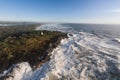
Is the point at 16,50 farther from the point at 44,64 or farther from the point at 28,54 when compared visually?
the point at 44,64

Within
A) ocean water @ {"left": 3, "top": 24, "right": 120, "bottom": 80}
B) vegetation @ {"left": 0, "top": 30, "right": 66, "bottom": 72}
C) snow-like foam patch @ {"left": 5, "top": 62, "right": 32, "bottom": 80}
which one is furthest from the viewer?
vegetation @ {"left": 0, "top": 30, "right": 66, "bottom": 72}

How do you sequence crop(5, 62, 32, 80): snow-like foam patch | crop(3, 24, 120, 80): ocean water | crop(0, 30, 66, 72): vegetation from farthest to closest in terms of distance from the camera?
crop(0, 30, 66, 72): vegetation → crop(5, 62, 32, 80): snow-like foam patch → crop(3, 24, 120, 80): ocean water

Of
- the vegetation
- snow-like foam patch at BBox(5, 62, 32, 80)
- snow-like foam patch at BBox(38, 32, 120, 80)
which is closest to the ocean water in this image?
snow-like foam patch at BBox(38, 32, 120, 80)

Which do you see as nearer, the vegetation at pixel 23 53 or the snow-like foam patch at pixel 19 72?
the snow-like foam patch at pixel 19 72

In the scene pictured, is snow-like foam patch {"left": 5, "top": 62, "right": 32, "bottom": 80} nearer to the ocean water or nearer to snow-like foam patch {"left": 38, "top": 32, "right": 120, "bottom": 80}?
the ocean water

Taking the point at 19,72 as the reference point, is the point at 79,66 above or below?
above

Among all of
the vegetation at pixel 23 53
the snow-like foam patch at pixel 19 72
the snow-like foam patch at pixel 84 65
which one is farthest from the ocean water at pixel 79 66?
the vegetation at pixel 23 53

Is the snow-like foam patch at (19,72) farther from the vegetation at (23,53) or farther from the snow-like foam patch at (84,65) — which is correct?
the snow-like foam patch at (84,65)

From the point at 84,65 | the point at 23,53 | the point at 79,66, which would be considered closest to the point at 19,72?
the point at 23,53

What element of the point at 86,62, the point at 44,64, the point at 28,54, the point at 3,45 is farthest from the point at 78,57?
the point at 3,45

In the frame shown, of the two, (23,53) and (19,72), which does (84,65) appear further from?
(23,53)

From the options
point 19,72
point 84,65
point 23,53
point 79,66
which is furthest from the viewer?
point 23,53

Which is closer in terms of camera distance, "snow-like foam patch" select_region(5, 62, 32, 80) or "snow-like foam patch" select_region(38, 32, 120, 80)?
"snow-like foam patch" select_region(38, 32, 120, 80)
